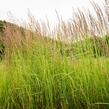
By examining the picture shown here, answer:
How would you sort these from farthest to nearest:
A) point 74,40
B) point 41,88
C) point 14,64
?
point 14,64 < point 74,40 < point 41,88

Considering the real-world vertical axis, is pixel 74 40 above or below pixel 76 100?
above

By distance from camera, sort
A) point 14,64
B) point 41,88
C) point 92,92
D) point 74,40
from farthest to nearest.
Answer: point 14,64, point 74,40, point 41,88, point 92,92

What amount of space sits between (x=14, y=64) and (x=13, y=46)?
0.28 meters

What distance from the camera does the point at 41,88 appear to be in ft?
15.5

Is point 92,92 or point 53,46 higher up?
point 53,46

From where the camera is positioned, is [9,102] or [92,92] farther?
[9,102]

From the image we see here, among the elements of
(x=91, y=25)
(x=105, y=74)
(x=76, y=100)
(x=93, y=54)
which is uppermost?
(x=91, y=25)

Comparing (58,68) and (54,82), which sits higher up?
(58,68)

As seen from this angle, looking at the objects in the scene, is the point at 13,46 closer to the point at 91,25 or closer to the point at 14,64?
the point at 14,64

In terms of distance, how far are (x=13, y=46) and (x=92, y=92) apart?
1649 millimetres

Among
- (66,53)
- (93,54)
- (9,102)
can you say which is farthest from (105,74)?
(9,102)

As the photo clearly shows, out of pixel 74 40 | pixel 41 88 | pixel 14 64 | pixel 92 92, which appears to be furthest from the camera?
pixel 14 64

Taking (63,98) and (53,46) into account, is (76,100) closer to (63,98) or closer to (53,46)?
(63,98)

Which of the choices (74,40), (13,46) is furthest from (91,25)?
(13,46)
